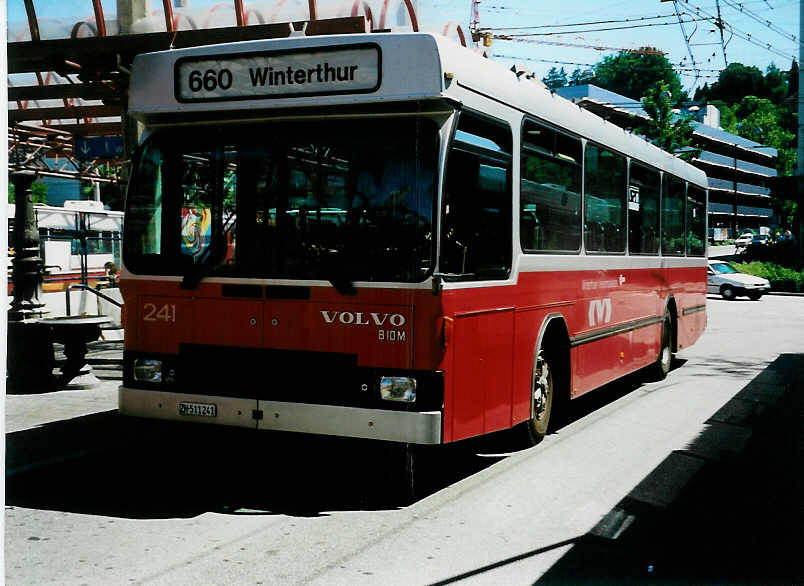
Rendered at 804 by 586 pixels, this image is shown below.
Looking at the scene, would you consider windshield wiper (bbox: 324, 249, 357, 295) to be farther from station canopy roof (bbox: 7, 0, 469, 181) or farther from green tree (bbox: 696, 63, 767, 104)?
green tree (bbox: 696, 63, 767, 104)

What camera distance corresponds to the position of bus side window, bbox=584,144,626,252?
375 inches

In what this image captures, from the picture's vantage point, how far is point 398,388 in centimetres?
625

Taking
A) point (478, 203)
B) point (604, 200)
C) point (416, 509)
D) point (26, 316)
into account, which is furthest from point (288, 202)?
point (26, 316)

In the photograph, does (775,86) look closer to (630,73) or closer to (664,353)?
(630,73)

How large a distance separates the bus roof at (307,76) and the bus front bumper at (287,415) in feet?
6.61

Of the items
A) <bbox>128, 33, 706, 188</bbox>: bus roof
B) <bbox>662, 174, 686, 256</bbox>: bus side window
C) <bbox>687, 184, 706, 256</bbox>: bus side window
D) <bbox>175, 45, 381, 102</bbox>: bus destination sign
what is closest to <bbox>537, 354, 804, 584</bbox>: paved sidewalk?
<bbox>128, 33, 706, 188</bbox>: bus roof

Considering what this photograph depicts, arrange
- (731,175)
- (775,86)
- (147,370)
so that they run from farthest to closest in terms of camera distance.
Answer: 1. (775,86)
2. (731,175)
3. (147,370)

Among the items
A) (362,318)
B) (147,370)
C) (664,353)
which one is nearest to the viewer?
(362,318)

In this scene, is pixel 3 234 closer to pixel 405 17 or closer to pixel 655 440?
pixel 655 440

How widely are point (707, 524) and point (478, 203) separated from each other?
2.64m

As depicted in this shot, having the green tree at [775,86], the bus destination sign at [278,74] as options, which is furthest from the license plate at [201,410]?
the green tree at [775,86]

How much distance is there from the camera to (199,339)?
6824 mm

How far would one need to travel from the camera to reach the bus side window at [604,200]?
31.2 feet

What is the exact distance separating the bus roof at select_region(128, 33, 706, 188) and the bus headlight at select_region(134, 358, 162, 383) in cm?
176
